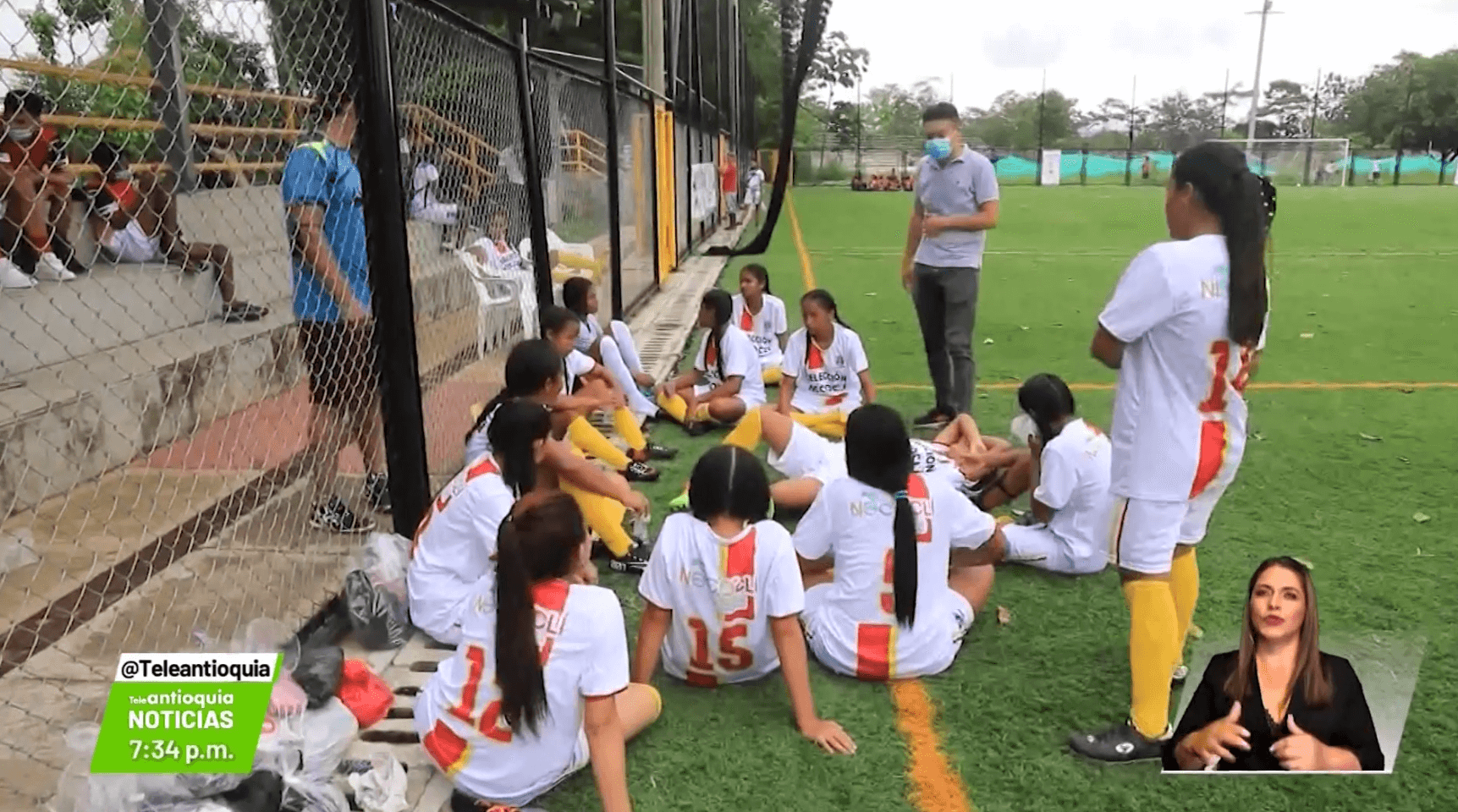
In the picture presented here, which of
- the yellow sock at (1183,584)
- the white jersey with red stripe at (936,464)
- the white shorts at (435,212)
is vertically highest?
the white shorts at (435,212)

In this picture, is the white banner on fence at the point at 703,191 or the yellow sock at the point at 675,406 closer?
the yellow sock at the point at 675,406

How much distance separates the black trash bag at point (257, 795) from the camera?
2.42 m

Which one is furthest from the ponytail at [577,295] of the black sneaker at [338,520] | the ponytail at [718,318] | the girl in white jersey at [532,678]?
the girl in white jersey at [532,678]

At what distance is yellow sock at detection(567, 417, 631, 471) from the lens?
16.8 feet

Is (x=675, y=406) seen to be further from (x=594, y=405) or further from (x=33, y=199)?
Answer: (x=33, y=199)

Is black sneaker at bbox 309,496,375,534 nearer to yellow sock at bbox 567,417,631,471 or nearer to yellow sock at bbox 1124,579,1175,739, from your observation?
yellow sock at bbox 567,417,631,471

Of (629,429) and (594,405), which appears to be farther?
(629,429)

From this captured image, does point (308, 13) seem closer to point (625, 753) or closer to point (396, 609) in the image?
point (396, 609)

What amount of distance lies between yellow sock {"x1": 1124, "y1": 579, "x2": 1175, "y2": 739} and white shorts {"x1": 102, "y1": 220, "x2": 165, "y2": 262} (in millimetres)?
5173

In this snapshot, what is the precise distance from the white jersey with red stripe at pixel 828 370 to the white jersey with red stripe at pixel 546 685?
352cm

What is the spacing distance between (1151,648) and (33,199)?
16.5 ft

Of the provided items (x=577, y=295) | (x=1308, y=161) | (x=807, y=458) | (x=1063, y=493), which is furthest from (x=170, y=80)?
(x=1308, y=161)

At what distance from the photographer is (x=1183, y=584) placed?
3.03 meters

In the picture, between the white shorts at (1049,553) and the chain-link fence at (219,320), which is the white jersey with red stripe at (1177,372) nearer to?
the white shorts at (1049,553)
